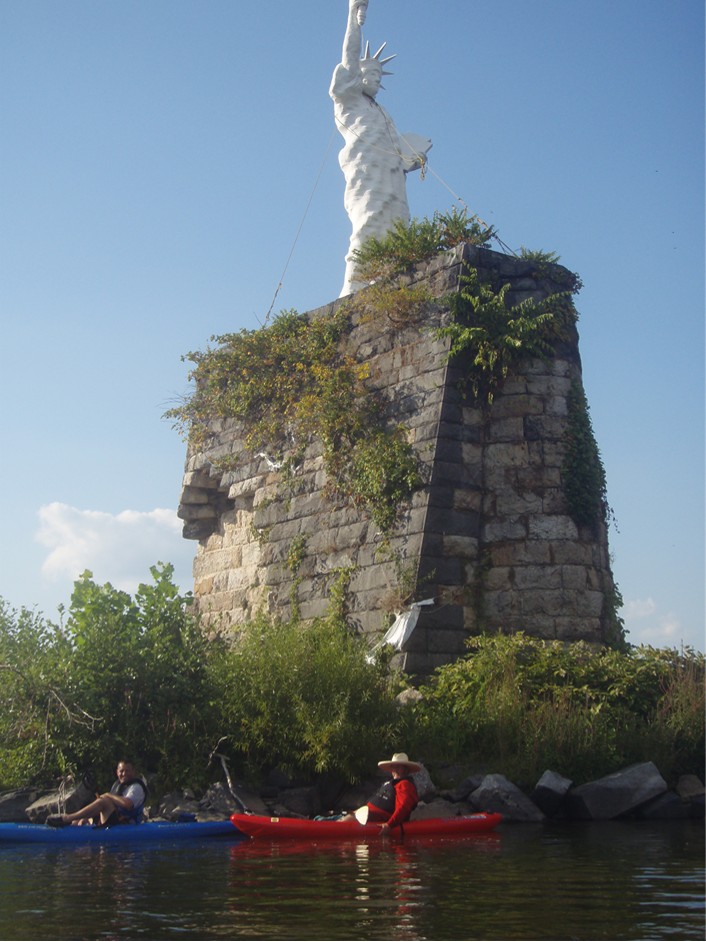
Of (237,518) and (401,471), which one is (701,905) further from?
(237,518)

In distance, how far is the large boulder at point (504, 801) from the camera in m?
9.05

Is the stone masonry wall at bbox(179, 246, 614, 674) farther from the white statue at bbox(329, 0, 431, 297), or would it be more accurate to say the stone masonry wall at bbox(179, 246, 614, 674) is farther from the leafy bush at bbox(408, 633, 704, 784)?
the white statue at bbox(329, 0, 431, 297)

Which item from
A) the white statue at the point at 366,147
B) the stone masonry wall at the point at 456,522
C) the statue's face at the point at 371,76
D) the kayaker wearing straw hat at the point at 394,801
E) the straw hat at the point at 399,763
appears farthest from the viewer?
the statue's face at the point at 371,76

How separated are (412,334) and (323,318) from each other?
1596 millimetres

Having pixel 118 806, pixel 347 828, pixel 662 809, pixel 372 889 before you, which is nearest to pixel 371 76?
pixel 662 809

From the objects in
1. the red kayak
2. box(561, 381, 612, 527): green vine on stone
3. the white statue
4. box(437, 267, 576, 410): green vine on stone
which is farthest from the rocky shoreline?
the white statue

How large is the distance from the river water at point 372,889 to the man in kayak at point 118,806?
0.43 meters

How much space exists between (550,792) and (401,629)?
2.39 m

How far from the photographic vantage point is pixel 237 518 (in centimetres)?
1505

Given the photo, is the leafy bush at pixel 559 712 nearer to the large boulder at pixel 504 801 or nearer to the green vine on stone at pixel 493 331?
the large boulder at pixel 504 801

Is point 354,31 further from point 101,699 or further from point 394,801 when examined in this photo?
point 394,801

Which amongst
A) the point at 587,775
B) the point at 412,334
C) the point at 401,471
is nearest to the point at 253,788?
the point at 587,775

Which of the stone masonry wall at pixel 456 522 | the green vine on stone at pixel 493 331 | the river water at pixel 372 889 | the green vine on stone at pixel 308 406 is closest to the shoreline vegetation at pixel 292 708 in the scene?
the stone masonry wall at pixel 456 522

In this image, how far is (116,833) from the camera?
28.2 ft
